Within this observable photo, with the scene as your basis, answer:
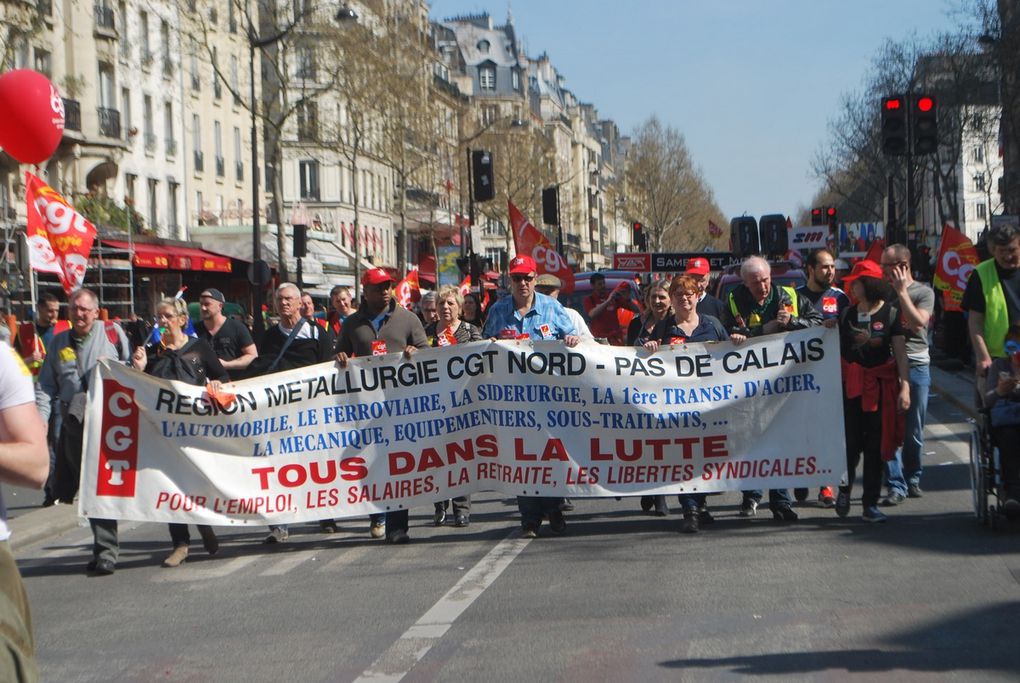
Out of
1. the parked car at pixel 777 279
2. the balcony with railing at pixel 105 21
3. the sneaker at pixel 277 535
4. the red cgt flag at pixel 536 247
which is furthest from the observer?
the balcony with railing at pixel 105 21

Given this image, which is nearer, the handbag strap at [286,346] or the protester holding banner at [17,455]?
the protester holding banner at [17,455]

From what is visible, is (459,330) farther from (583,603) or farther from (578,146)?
(578,146)

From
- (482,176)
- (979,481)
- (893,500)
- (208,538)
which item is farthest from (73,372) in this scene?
(482,176)

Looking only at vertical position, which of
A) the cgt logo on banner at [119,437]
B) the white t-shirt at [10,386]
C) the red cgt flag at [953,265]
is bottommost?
the cgt logo on banner at [119,437]

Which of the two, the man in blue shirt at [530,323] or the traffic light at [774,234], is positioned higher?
the traffic light at [774,234]

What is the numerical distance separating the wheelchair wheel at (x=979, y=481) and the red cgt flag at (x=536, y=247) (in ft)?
39.3

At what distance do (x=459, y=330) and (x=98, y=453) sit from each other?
3.01 meters

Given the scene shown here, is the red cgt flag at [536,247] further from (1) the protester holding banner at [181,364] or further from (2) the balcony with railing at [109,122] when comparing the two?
(2) the balcony with railing at [109,122]

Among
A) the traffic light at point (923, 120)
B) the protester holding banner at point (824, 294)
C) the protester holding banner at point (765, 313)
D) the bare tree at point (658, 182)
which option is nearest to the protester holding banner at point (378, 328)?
the protester holding banner at point (765, 313)

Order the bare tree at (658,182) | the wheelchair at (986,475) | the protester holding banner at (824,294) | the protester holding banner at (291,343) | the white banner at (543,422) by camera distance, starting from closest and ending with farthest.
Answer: the wheelchair at (986,475) < the white banner at (543,422) < the protester holding banner at (824,294) < the protester holding banner at (291,343) < the bare tree at (658,182)

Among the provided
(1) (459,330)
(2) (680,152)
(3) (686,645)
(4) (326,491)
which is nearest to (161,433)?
(4) (326,491)

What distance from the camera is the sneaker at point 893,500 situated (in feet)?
36.3

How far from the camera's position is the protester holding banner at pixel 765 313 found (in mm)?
10617

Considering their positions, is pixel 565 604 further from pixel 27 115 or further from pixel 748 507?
pixel 27 115
